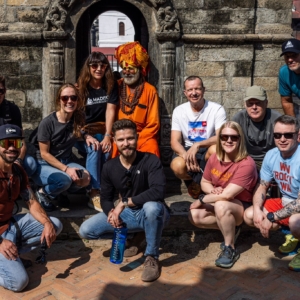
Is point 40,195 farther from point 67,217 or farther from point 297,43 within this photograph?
point 297,43

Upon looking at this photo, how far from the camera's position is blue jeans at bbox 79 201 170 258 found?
4.02 m

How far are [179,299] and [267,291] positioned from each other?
76 cm

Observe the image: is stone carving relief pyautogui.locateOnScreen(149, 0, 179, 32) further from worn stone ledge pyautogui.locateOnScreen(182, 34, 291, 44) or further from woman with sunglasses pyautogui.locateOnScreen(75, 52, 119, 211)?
woman with sunglasses pyautogui.locateOnScreen(75, 52, 119, 211)

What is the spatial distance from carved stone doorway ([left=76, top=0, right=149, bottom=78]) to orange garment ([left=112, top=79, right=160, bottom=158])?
4346mm

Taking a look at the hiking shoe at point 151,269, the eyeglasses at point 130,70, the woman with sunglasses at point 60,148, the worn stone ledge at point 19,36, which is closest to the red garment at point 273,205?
the hiking shoe at point 151,269

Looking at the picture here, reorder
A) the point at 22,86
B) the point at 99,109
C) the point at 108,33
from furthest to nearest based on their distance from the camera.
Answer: the point at 108,33
the point at 22,86
the point at 99,109

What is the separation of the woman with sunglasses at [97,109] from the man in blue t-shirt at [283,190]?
5.68ft

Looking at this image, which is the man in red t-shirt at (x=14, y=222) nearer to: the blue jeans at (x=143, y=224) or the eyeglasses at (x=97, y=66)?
the blue jeans at (x=143, y=224)

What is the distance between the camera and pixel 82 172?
15.8 ft

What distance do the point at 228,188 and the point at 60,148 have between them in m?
1.90

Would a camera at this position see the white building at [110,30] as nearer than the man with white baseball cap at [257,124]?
No

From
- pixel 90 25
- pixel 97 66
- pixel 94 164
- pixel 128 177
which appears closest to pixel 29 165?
pixel 94 164

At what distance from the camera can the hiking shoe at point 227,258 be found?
416cm

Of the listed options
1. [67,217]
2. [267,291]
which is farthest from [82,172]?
[267,291]
